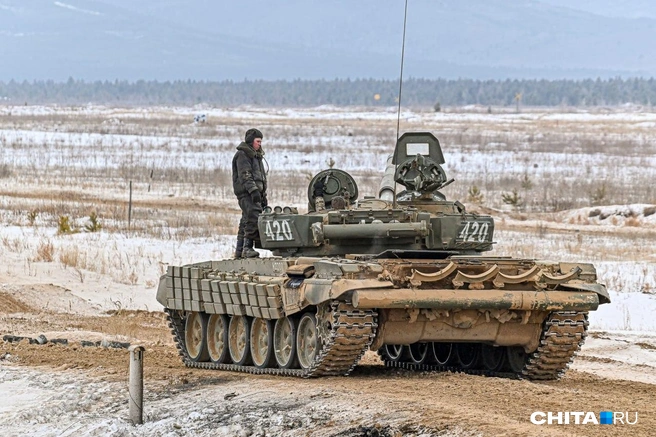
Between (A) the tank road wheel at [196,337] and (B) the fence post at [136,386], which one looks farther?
(A) the tank road wheel at [196,337]

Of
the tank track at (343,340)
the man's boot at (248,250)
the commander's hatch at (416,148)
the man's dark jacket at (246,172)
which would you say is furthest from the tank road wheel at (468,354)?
the man's dark jacket at (246,172)

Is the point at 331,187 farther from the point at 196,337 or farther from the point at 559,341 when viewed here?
the point at 559,341

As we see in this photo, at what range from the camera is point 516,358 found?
13844mm

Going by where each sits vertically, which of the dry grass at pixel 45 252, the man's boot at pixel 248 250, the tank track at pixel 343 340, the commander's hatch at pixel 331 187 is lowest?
the dry grass at pixel 45 252

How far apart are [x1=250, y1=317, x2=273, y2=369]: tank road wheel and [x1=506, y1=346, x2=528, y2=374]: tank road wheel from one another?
2504mm

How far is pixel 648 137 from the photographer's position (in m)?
77.4

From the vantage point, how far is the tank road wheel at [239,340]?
47.1 ft

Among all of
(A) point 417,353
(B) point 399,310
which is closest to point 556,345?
(B) point 399,310

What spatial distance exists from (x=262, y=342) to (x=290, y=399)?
295cm

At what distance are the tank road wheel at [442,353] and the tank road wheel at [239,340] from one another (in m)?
2.14

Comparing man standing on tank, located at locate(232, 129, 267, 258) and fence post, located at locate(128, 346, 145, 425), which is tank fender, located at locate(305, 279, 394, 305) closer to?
fence post, located at locate(128, 346, 145, 425)

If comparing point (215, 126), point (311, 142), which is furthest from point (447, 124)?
point (311, 142)

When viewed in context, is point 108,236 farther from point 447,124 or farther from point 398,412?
point 447,124

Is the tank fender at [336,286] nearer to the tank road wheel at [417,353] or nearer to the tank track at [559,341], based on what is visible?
the tank track at [559,341]
